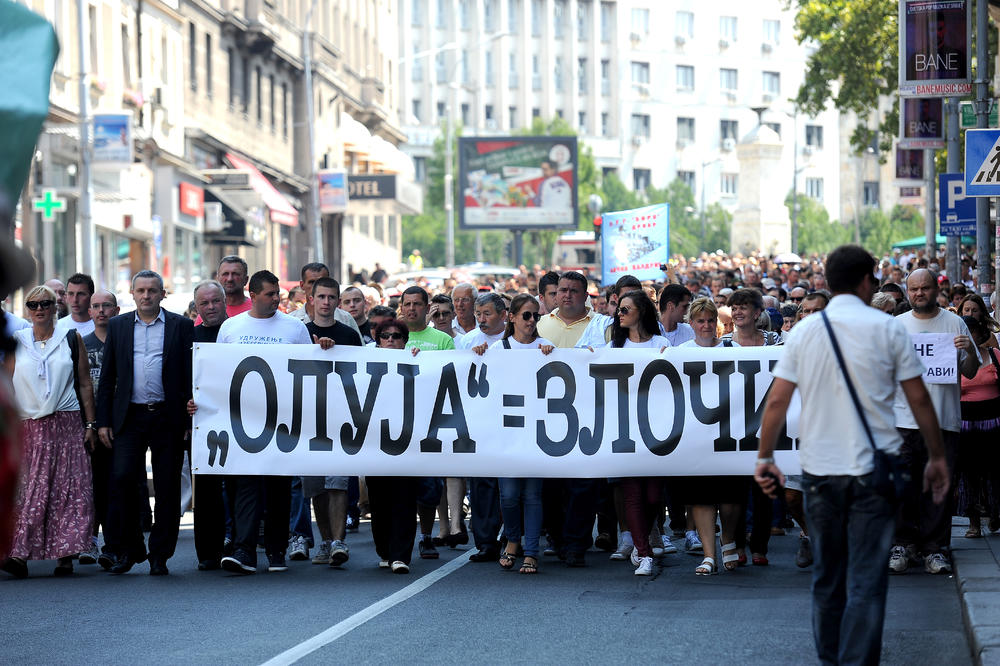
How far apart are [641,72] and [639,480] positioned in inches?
4757

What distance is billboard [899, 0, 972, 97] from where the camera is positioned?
74.6ft

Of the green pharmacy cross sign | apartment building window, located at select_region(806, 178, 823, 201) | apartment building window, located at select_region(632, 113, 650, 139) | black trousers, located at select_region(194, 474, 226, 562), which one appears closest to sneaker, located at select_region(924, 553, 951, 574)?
black trousers, located at select_region(194, 474, 226, 562)

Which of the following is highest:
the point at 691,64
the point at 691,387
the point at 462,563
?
the point at 691,64

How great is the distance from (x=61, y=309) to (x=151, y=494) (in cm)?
223

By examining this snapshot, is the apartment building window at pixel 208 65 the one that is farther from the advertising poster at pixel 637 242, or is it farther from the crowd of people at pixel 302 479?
the crowd of people at pixel 302 479

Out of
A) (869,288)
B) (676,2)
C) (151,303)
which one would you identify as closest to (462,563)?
(151,303)

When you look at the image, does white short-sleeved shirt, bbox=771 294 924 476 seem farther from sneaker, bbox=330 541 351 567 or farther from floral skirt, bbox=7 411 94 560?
floral skirt, bbox=7 411 94 560

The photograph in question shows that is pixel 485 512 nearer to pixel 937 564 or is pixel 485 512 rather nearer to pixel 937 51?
pixel 937 564

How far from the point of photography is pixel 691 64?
440ft

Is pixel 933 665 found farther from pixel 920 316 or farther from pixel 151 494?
pixel 151 494

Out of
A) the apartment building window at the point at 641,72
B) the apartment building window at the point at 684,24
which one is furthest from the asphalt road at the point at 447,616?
the apartment building window at the point at 684,24

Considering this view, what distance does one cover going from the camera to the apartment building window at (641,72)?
130250mm

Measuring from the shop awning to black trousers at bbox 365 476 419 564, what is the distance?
34.5 metres

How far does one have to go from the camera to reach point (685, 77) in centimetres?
13425
